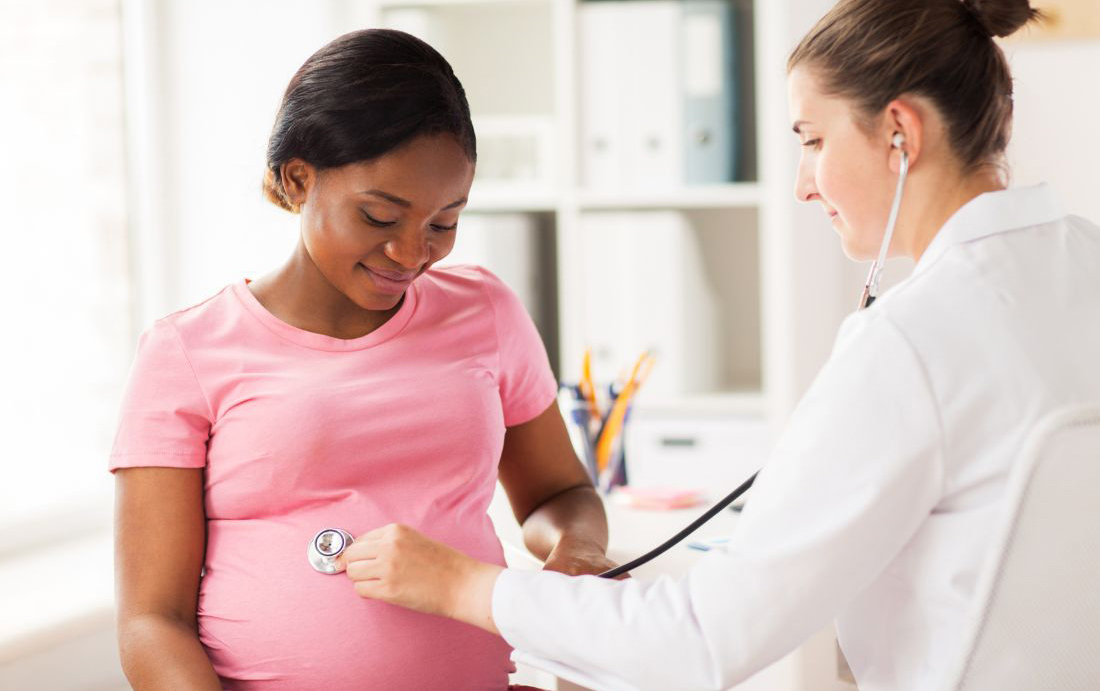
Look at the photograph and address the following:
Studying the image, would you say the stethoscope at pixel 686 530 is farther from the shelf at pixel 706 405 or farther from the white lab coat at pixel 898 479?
the shelf at pixel 706 405

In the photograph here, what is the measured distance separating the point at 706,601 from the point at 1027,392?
291 mm

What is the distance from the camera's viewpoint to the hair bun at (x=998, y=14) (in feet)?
3.30

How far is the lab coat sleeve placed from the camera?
0.85 meters

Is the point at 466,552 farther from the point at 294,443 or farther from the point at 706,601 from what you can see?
the point at 706,601

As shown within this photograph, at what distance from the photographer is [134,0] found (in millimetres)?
2340

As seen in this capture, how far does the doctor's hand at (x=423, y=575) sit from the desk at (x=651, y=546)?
0.36 m

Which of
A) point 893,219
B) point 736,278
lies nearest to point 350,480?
point 893,219

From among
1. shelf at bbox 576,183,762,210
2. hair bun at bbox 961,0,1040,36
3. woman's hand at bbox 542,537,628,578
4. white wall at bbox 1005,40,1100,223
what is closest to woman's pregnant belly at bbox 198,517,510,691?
woman's hand at bbox 542,537,628,578

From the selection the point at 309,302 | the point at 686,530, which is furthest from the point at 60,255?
the point at 686,530

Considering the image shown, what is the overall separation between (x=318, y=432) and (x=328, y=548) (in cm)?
12

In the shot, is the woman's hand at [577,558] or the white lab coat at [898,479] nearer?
the white lab coat at [898,479]

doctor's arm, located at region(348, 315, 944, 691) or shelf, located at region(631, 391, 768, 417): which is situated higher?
doctor's arm, located at region(348, 315, 944, 691)

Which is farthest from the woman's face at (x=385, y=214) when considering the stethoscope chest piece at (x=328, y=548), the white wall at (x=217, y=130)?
the white wall at (x=217, y=130)

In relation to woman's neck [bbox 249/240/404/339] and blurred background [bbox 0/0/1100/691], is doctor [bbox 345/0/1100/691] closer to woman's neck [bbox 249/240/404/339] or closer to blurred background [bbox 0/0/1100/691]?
woman's neck [bbox 249/240/404/339]
